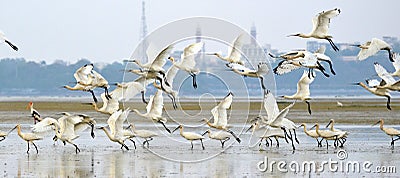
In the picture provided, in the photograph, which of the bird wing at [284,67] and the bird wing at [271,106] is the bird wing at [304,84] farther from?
the bird wing at [271,106]

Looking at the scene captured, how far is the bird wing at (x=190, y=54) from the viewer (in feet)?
79.0

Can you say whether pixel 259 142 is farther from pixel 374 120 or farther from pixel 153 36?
pixel 374 120

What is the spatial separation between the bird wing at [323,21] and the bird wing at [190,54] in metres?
3.04

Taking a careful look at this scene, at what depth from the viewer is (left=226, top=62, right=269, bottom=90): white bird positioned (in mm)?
24891

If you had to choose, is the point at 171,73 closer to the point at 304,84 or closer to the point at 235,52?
the point at 235,52

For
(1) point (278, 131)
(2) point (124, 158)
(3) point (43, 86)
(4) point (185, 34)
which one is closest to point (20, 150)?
(2) point (124, 158)

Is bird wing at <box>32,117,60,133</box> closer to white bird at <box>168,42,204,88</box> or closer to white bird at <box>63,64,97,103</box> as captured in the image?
white bird at <box>63,64,97,103</box>

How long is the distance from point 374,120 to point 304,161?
18129 mm

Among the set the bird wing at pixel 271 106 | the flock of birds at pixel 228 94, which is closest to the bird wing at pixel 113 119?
the flock of birds at pixel 228 94

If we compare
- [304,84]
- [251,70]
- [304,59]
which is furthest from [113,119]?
[304,84]

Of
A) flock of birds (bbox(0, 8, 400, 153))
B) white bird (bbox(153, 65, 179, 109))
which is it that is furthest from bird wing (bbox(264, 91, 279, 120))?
white bird (bbox(153, 65, 179, 109))

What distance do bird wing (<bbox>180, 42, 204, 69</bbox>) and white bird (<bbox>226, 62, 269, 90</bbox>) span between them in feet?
3.47

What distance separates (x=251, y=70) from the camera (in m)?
25.6

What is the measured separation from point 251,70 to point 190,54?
1.92 meters
